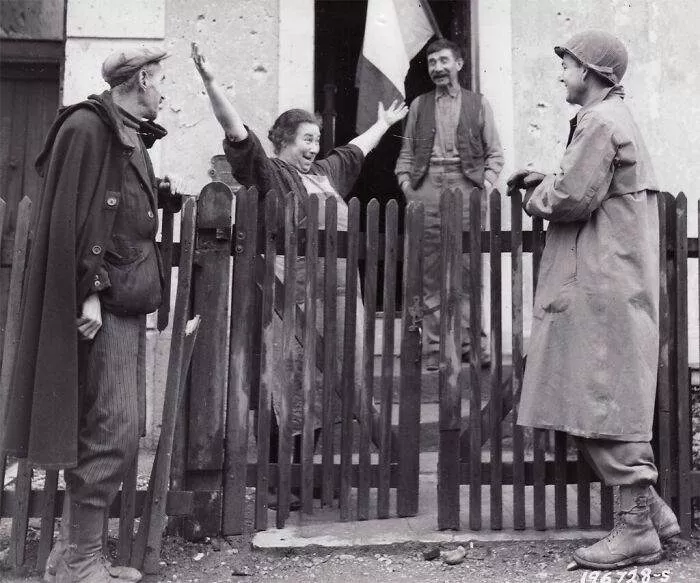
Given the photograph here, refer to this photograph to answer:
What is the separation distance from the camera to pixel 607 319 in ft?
10.9

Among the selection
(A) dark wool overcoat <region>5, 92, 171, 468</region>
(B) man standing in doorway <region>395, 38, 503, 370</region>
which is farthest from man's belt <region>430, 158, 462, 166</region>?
(A) dark wool overcoat <region>5, 92, 171, 468</region>

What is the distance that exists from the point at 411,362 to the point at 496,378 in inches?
15.0

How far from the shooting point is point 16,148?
22.8ft

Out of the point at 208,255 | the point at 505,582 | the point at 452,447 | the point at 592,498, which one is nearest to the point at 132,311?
the point at 208,255

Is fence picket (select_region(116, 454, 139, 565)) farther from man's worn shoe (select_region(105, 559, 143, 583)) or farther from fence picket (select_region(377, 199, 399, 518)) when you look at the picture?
fence picket (select_region(377, 199, 399, 518))

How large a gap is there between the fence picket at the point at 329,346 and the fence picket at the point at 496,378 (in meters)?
0.70

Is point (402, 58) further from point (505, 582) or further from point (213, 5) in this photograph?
point (505, 582)

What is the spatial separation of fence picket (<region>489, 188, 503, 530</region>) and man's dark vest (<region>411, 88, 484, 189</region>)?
7.62 feet

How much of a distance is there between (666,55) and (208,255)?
4.18 meters

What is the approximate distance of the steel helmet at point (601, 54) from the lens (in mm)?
3406

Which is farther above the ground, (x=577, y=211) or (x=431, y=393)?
(x=577, y=211)

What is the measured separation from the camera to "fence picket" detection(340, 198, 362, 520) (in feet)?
12.0

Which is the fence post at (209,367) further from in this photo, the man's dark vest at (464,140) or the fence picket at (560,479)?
the man's dark vest at (464,140)

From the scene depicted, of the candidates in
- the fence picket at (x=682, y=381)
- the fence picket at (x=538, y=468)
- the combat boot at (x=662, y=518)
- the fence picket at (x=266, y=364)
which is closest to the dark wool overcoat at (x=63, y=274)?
the fence picket at (x=266, y=364)
